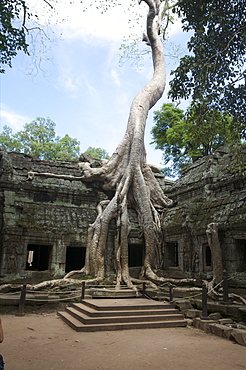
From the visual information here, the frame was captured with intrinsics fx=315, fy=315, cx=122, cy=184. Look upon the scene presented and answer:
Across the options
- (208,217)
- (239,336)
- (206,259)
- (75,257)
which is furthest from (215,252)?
(75,257)

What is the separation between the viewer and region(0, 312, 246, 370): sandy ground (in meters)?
4.54

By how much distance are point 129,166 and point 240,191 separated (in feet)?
16.7

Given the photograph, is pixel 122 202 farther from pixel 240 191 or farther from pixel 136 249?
pixel 240 191

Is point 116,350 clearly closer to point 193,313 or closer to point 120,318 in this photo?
point 120,318

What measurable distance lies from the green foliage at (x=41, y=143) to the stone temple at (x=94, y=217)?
12449mm

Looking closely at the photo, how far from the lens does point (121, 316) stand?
7301 millimetres

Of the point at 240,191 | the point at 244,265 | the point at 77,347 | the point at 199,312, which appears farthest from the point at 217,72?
the point at 77,347

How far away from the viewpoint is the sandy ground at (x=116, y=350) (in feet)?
14.9

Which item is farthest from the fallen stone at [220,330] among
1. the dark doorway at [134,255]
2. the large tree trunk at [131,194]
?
the dark doorway at [134,255]

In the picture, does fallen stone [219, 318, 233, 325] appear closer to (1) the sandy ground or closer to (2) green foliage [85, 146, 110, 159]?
(1) the sandy ground

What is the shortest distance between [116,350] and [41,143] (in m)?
23.3

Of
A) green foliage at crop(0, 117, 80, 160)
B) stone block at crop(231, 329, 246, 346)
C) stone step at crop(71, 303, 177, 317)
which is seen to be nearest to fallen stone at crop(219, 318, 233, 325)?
stone block at crop(231, 329, 246, 346)

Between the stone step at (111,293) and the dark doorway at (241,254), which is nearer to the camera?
the dark doorway at (241,254)

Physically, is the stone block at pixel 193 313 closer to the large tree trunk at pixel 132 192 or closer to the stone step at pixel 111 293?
the stone step at pixel 111 293
